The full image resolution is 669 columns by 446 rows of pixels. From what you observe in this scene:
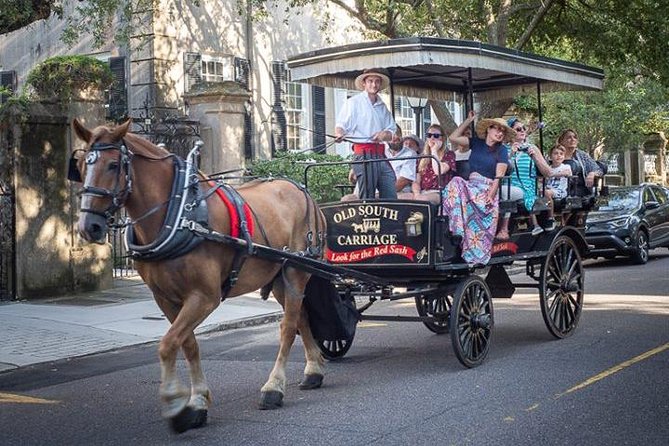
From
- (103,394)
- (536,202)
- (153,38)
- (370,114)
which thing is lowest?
(103,394)

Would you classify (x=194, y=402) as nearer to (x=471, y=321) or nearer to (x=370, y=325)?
(x=471, y=321)

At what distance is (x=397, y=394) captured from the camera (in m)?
7.77

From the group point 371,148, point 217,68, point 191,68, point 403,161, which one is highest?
point 217,68

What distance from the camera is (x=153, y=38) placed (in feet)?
68.5

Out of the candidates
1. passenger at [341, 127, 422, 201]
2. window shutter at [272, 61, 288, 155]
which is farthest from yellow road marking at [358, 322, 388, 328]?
window shutter at [272, 61, 288, 155]

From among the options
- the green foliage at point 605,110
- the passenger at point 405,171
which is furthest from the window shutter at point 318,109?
the passenger at point 405,171

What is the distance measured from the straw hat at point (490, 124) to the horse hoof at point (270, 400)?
3825mm

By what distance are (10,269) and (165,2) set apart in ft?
28.5

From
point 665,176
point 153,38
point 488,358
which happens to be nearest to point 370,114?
point 488,358

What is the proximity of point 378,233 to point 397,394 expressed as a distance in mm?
1751

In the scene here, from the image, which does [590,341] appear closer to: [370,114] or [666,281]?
[370,114]

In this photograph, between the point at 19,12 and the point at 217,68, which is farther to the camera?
the point at 217,68

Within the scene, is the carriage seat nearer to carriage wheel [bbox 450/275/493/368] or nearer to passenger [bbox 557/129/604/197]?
carriage wheel [bbox 450/275/493/368]

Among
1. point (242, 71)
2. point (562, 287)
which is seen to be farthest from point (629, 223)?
point (562, 287)
